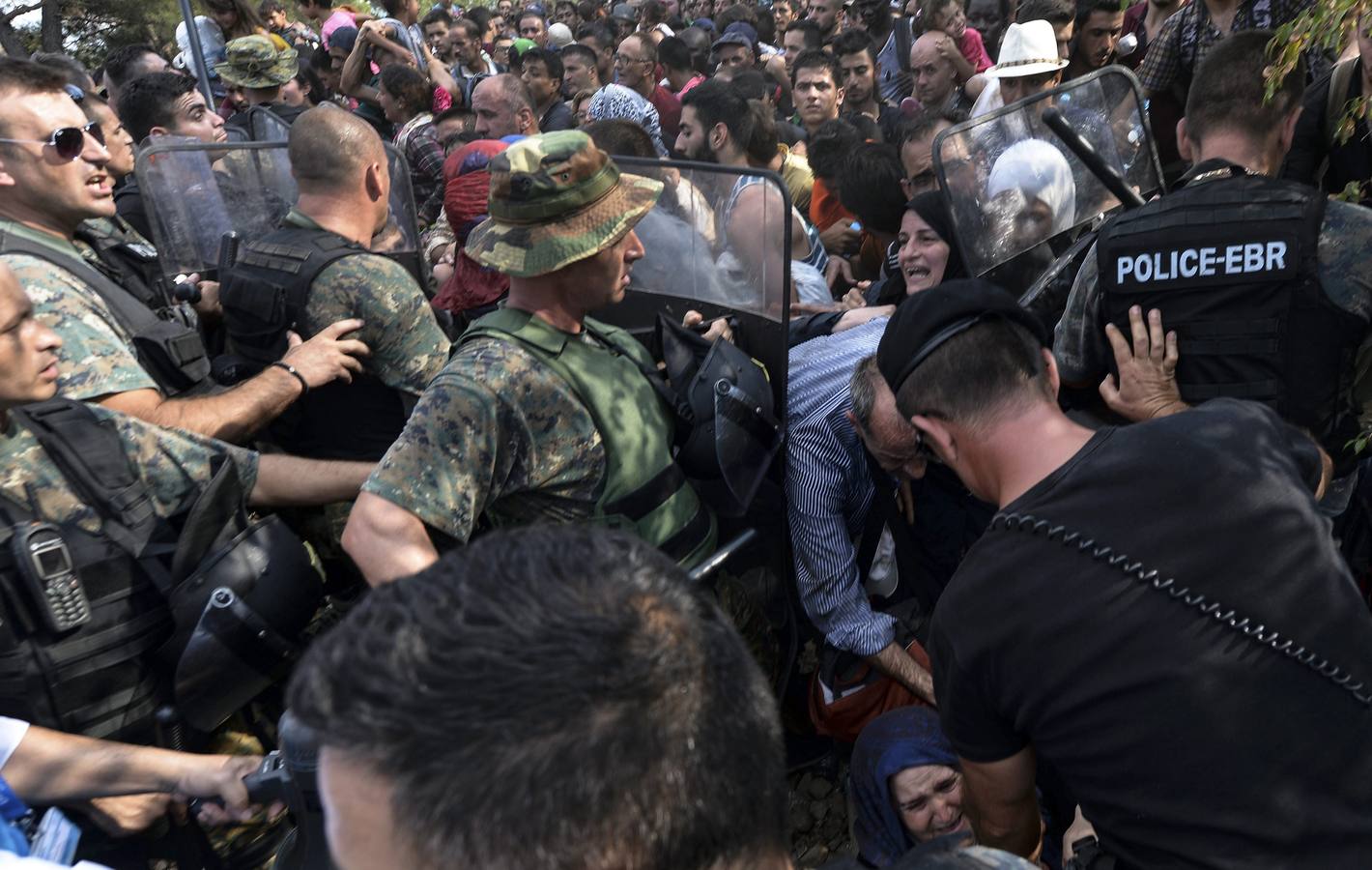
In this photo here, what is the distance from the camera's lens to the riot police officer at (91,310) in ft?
8.89

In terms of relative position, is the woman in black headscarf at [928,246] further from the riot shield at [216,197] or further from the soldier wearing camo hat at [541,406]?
the riot shield at [216,197]

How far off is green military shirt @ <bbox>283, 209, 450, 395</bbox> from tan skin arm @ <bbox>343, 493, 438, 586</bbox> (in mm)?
1003

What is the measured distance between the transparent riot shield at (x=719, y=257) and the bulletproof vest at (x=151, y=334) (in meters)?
1.26

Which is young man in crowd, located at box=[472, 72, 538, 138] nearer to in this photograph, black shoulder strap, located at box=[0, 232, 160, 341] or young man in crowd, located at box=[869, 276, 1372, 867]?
black shoulder strap, located at box=[0, 232, 160, 341]

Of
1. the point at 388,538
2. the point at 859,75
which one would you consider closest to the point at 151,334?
the point at 388,538

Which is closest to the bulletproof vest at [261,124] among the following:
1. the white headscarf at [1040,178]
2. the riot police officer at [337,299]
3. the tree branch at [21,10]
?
the riot police officer at [337,299]

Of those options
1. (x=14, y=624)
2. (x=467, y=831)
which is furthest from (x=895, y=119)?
(x=467, y=831)

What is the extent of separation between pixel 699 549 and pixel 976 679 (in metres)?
1.07

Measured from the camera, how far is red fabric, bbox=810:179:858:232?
536 cm

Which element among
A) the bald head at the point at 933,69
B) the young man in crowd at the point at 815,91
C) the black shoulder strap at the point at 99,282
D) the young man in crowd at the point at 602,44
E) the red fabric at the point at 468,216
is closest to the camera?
the black shoulder strap at the point at 99,282

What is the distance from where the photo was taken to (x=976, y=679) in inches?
68.5

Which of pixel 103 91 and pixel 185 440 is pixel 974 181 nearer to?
pixel 185 440

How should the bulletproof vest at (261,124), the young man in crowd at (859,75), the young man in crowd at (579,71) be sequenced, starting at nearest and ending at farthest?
1. the bulletproof vest at (261,124)
2. the young man in crowd at (859,75)
3. the young man in crowd at (579,71)

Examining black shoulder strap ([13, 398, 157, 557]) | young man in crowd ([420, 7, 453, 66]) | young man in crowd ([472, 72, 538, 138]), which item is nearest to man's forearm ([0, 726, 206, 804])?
black shoulder strap ([13, 398, 157, 557])
